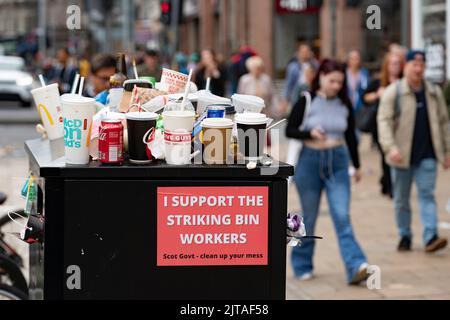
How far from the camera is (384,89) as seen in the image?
10266 mm

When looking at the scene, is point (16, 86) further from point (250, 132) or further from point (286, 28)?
point (250, 132)

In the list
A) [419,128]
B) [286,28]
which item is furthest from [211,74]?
[286,28]

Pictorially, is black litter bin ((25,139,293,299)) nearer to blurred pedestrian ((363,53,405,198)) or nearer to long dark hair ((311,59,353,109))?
long dark hair ((311,59,353,109))

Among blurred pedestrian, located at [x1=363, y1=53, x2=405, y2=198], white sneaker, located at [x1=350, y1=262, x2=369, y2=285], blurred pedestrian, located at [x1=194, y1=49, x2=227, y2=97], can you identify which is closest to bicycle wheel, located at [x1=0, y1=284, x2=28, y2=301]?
white sneaker, located at [x1=350, y1=262, x2=369, y2=285]

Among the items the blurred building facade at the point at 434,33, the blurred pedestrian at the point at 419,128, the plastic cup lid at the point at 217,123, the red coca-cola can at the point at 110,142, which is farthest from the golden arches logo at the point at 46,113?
the blurred building facade at the point at 434,33

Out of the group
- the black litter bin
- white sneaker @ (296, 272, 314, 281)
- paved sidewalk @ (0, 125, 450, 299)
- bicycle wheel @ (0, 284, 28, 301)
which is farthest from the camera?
white sneaker @ (296, 272, 314, 281)

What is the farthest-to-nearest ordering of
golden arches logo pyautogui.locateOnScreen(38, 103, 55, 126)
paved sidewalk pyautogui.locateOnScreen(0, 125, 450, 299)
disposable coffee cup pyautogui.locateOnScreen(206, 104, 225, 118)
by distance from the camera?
paved sidewalk pyautogui.locateOnScreen(0, 125, 450, 299) → golden arches logo pyautogui.locateOnScreen(38, 103, 55, 126) → disposable coffee cup pyautogui.locateOnScreen(206, 104, 225, 118)

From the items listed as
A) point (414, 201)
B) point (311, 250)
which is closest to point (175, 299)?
point (311, 250)

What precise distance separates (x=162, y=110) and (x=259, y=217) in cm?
69

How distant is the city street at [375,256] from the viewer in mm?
7125

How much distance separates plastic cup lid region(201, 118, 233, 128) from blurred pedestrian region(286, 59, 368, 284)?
12.7ft

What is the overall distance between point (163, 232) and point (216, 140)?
39 centimetres

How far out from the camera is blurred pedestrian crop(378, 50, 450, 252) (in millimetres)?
8523

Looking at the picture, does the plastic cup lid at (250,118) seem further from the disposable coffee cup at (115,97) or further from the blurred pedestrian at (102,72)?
the blurred pedestrian at (102,72)
